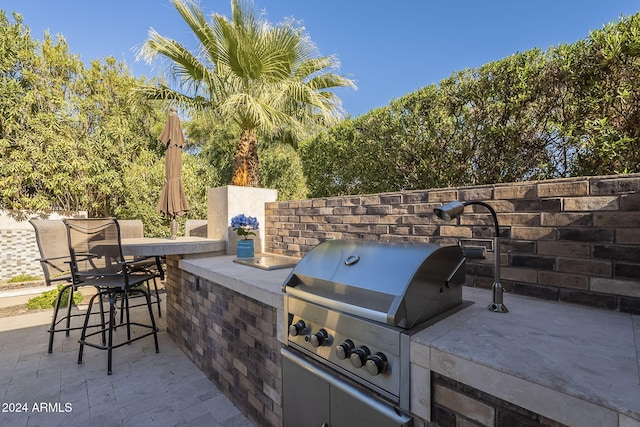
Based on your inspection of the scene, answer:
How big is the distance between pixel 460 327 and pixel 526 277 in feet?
2.92

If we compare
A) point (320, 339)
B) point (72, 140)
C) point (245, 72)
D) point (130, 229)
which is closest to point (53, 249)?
point (130, 229)

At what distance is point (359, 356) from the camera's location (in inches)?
51.1

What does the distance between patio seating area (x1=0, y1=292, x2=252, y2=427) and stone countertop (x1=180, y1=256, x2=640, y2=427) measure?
1.91 meters

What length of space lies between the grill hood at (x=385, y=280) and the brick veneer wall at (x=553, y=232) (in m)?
0.59

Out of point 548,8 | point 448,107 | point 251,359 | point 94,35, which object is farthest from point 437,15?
point 94,35

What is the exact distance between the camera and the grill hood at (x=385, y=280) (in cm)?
129

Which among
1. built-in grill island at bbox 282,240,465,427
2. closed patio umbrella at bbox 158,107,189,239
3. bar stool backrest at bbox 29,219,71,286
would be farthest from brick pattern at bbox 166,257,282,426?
bar stool backrest at bbox 29,219,71,286

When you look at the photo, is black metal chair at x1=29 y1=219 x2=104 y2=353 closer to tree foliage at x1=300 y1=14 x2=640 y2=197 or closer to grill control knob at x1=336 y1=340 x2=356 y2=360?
grill control knob at x1=336 y1=340 x2=356 y2=360

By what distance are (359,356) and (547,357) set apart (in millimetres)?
689

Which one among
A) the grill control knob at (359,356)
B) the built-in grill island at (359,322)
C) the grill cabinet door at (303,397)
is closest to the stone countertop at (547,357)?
the built-in grill island at (359,322)

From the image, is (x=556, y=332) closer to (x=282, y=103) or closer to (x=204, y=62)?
(x=282, y=103)

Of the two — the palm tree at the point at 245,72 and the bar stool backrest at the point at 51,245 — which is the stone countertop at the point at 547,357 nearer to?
the bar stool backrest at the point at 51,245

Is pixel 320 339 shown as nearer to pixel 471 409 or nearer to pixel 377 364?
pixel 377 364

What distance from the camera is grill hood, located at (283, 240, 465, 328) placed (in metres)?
1.29
